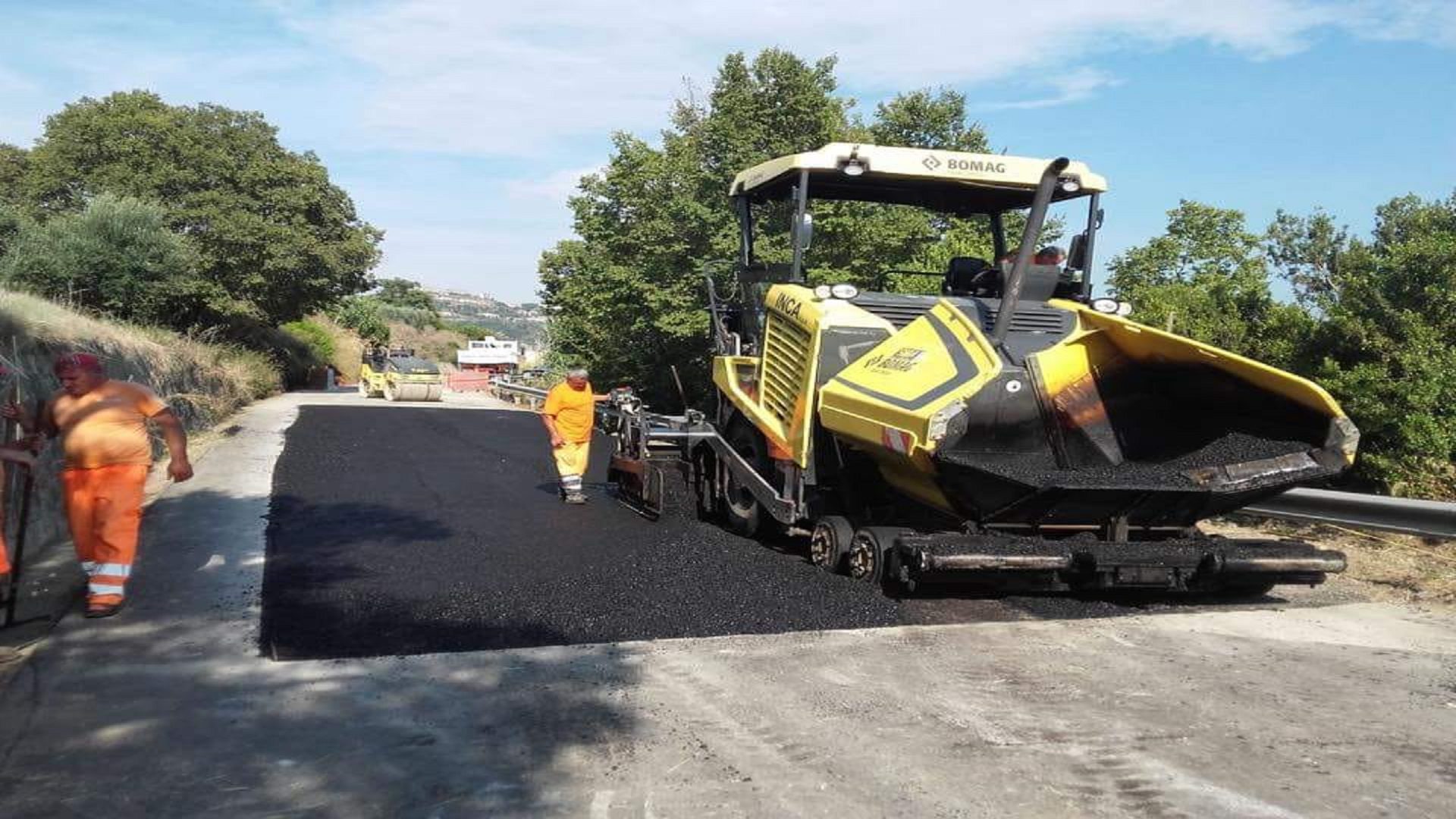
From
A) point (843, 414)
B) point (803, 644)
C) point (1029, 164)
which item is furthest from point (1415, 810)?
point (1029, 164)

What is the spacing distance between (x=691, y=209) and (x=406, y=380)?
10.5 m

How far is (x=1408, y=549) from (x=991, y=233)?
3608 mm

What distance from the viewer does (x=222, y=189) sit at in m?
33.6

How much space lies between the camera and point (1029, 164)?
6848 mm

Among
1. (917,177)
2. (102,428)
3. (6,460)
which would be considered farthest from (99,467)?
(917,177)

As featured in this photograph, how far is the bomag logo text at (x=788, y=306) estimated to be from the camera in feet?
21.0

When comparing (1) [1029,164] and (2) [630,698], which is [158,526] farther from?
(1) [1029,164]

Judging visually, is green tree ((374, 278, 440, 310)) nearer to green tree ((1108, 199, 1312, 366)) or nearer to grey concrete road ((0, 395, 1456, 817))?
green tree ((1108, 199, 1312, 366))

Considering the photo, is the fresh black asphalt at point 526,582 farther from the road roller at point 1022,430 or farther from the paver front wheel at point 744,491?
the road roller at point 1022,430

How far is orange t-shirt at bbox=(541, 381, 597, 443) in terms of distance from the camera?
9461 millimetres

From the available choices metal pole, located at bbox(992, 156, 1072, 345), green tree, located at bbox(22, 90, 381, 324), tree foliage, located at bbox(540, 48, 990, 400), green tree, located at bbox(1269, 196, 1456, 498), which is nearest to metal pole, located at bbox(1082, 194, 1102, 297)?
metal pole, located at bbox(992, 156, 1072, 345)

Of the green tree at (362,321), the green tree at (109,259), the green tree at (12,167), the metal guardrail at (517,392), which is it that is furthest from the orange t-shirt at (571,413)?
the green tree at (362,321)

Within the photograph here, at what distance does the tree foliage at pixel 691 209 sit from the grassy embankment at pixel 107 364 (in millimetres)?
8402

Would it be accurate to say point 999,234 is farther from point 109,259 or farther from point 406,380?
point 406,380
